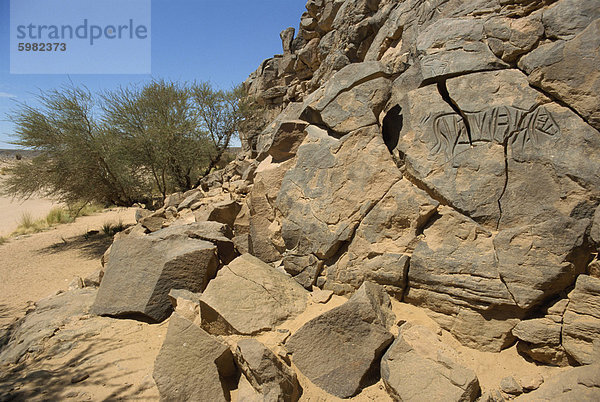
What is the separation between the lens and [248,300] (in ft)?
11.1

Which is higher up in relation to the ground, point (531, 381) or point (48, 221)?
point (531, 381)

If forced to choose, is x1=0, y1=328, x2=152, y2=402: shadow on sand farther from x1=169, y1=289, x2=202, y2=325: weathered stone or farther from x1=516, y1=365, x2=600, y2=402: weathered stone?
x1=516, y1=365, x2=600, y2=402: weathered stone

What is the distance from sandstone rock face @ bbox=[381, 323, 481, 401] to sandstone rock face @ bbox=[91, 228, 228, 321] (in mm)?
2389

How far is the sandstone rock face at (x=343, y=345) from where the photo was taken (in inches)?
112

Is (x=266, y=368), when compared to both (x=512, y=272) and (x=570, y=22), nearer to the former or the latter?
(x=512, y=272)

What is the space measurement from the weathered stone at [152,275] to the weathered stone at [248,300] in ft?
1.84

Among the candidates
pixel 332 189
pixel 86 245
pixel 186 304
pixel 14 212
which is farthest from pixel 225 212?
pixel 14 212

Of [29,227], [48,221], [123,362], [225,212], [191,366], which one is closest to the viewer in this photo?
[191,366]

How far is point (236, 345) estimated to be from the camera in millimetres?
3020

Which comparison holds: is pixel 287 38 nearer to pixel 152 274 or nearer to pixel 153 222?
pixel 153 222

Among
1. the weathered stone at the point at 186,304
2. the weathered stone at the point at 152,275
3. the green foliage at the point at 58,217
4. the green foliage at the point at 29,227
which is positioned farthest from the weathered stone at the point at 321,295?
the green foliage at the point at 58,217

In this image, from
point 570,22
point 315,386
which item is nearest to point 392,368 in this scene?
point 315,386

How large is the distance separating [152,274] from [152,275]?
0.01m

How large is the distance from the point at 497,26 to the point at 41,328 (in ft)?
20.2
